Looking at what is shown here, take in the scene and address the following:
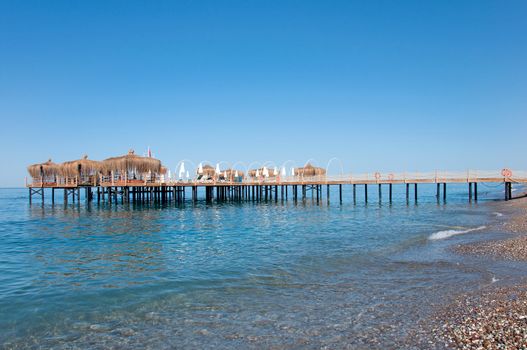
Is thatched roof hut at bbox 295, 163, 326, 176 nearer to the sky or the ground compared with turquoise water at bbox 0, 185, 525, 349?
nearer to the sky

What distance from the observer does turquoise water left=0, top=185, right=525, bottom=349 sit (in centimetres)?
610

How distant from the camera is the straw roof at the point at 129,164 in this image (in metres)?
38.1

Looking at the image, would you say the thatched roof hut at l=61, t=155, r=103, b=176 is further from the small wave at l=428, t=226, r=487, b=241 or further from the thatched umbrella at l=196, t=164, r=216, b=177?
the small wave at l=428, t=226, r=487, b=241

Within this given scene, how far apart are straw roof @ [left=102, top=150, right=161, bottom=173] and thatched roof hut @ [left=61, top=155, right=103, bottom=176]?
99 cm

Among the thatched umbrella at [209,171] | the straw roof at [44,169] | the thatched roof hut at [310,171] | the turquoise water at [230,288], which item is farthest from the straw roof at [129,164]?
the turquoise water at [230,288]

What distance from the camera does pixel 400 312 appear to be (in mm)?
6797

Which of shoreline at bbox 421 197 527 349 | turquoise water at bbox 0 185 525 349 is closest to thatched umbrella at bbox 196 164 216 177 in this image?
turquoise water at bbox 0 185 525 349

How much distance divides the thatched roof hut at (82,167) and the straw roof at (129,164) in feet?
3.25

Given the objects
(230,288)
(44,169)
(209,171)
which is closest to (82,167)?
(44,169)

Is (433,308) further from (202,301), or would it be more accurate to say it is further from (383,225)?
(383,225)

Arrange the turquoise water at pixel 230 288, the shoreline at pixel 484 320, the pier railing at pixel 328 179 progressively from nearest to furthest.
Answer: the shoreline at pixel 484 320, the turquoise water at pixel 230 288, the pier railing at pixel 328 179

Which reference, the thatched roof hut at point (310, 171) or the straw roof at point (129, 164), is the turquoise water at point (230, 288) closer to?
the straw roof at point (129, 164)

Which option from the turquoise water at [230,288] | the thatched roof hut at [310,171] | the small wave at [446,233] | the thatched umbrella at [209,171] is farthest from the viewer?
the thatched umbrella at [209,171]

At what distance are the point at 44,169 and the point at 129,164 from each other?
10.5 m
